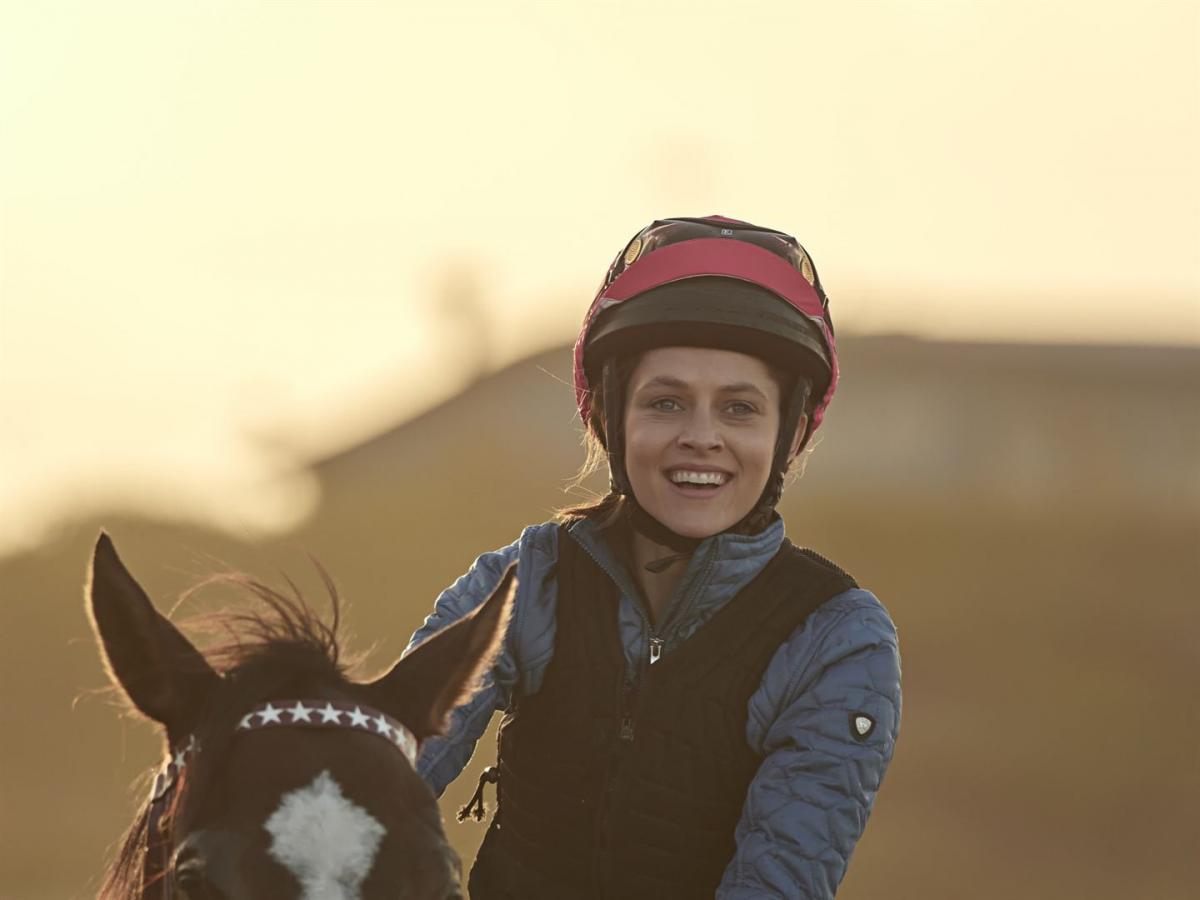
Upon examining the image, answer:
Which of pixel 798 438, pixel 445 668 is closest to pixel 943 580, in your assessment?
pixel 798 438

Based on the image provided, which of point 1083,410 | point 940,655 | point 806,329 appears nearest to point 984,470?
point 1083,410

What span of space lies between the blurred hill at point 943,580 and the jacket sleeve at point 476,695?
1126cm

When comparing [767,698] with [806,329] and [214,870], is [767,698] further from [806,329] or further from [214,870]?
[214,870]

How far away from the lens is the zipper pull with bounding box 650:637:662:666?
11.6 ft

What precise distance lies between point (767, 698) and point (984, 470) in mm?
24164

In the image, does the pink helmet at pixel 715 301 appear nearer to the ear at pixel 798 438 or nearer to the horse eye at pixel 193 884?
the ear at pixel 798 438

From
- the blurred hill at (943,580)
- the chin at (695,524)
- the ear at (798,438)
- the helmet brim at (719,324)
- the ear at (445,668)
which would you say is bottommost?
the blurred hill at (943,580)

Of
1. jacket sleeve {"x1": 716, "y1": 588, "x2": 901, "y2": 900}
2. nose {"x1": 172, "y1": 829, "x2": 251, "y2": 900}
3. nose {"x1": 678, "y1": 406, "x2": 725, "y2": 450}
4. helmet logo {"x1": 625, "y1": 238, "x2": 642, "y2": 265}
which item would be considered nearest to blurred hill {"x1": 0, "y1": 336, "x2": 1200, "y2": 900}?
helmet logo {"x1": 625, "y1": 238, "x2": 642, "y2": 265}

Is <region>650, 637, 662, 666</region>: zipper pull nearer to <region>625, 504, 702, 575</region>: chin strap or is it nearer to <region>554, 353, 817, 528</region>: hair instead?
<region>625, 504, 702, 575</region>: chin strap

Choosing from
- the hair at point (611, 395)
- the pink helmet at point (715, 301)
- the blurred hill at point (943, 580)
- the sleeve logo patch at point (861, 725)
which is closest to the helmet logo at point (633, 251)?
the pink helmet at point (715, 301)

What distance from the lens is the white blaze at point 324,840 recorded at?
2.43 meters

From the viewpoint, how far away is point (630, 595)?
3.65 metres

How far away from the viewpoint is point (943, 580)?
22641 millimetres

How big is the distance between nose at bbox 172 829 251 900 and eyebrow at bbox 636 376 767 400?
164 centimetres
